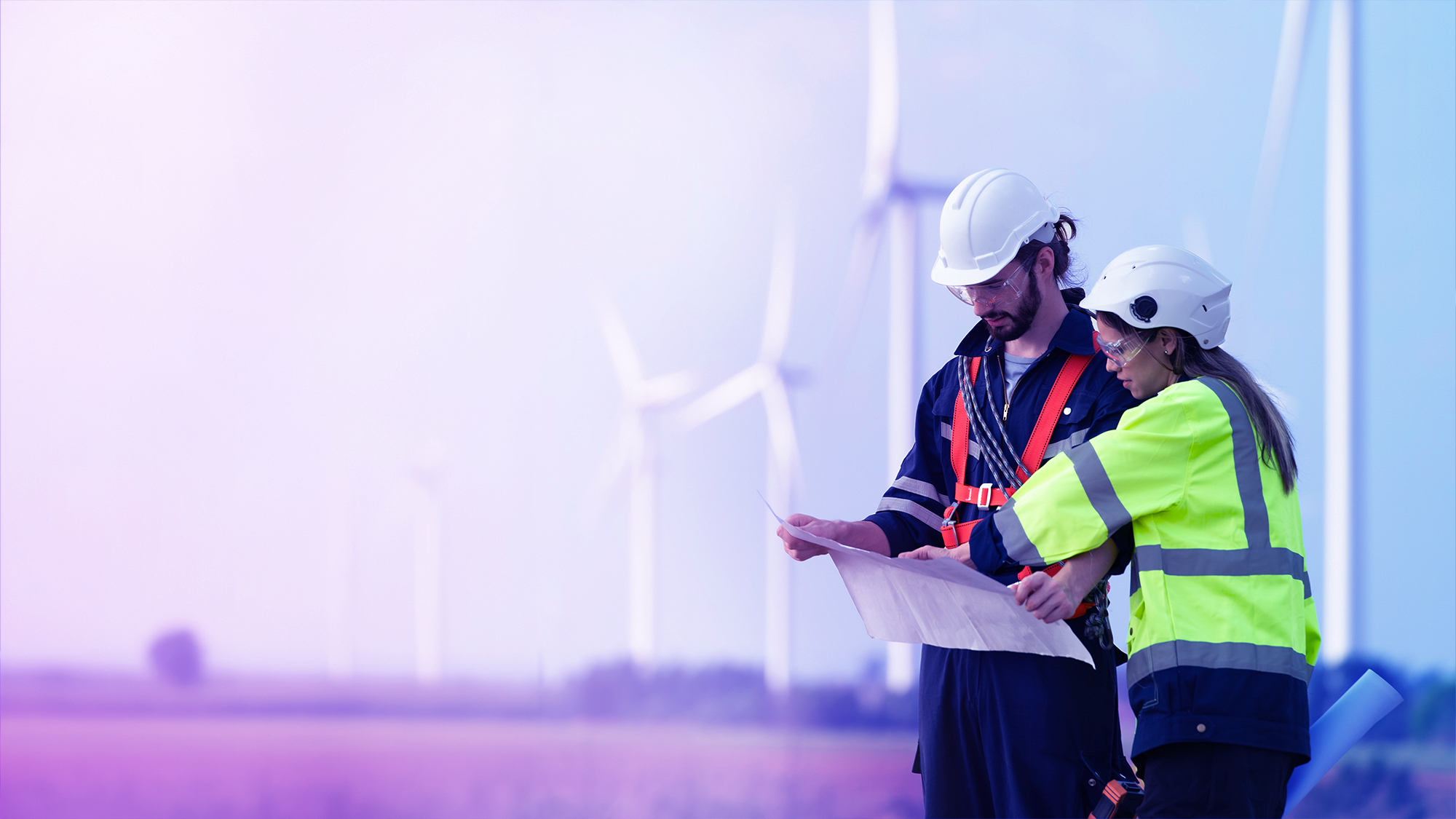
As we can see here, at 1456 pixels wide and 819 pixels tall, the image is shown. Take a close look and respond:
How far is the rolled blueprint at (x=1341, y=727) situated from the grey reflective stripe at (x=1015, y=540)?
560mm

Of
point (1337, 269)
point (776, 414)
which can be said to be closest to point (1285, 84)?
point (1337, 269)

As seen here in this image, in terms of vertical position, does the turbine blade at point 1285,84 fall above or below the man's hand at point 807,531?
above

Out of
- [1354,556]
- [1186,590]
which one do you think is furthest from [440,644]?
[1186,590]

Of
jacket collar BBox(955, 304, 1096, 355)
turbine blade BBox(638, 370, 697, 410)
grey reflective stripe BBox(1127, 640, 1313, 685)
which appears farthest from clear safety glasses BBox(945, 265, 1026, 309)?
turbine blade BBox(638, 370, 697, 410)

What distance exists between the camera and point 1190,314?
6.54 feet

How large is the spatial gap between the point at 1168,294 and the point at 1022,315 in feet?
1.54

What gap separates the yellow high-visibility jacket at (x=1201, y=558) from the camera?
5.94ft

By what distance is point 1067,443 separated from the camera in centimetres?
232

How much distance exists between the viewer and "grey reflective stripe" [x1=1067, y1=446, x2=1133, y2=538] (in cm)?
189

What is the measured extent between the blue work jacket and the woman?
22cm

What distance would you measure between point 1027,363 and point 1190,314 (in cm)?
52

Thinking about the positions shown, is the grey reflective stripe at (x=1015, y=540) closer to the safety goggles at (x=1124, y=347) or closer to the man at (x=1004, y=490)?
the man at (x=1004, y=490)

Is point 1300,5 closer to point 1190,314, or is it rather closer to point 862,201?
point 862,201

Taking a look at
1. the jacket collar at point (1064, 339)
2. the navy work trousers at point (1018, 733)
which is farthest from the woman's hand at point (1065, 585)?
the jacket collar at point (1064, 339)
